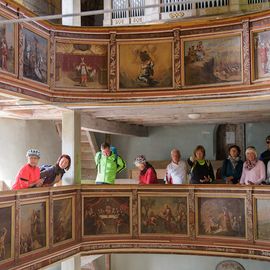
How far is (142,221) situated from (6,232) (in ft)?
11.9

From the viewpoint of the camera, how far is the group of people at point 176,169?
9.29 meters

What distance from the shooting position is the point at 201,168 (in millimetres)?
10500

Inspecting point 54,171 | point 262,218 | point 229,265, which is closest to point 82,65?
point 54,171

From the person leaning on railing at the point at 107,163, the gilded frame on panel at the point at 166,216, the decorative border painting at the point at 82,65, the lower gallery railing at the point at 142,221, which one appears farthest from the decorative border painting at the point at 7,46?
the gilded frame on panel at the point at 166,216

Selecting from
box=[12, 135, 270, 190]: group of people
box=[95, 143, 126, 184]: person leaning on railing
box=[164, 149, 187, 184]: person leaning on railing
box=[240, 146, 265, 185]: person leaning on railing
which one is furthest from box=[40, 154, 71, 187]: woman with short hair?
box=[240, 146, 265, 185]: person leaning on railing

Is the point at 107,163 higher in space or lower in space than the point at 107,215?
higher

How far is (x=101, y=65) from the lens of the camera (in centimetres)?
1083

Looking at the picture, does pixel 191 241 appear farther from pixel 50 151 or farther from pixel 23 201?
pixel 50 151

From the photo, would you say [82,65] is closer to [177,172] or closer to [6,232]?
[177,172]

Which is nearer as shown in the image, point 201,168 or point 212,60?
point 212,60

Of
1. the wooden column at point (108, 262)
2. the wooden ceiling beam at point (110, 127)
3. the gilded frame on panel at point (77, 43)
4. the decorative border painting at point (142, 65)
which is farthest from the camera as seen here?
the wooden column at point (108, 262)

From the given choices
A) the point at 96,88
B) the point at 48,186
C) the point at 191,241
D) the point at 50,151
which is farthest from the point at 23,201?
the point at 50,151

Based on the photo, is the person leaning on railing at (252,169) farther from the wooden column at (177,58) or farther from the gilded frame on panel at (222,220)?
the wooden column at (177,58)

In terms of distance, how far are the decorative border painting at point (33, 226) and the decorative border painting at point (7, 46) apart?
8.74 feet
